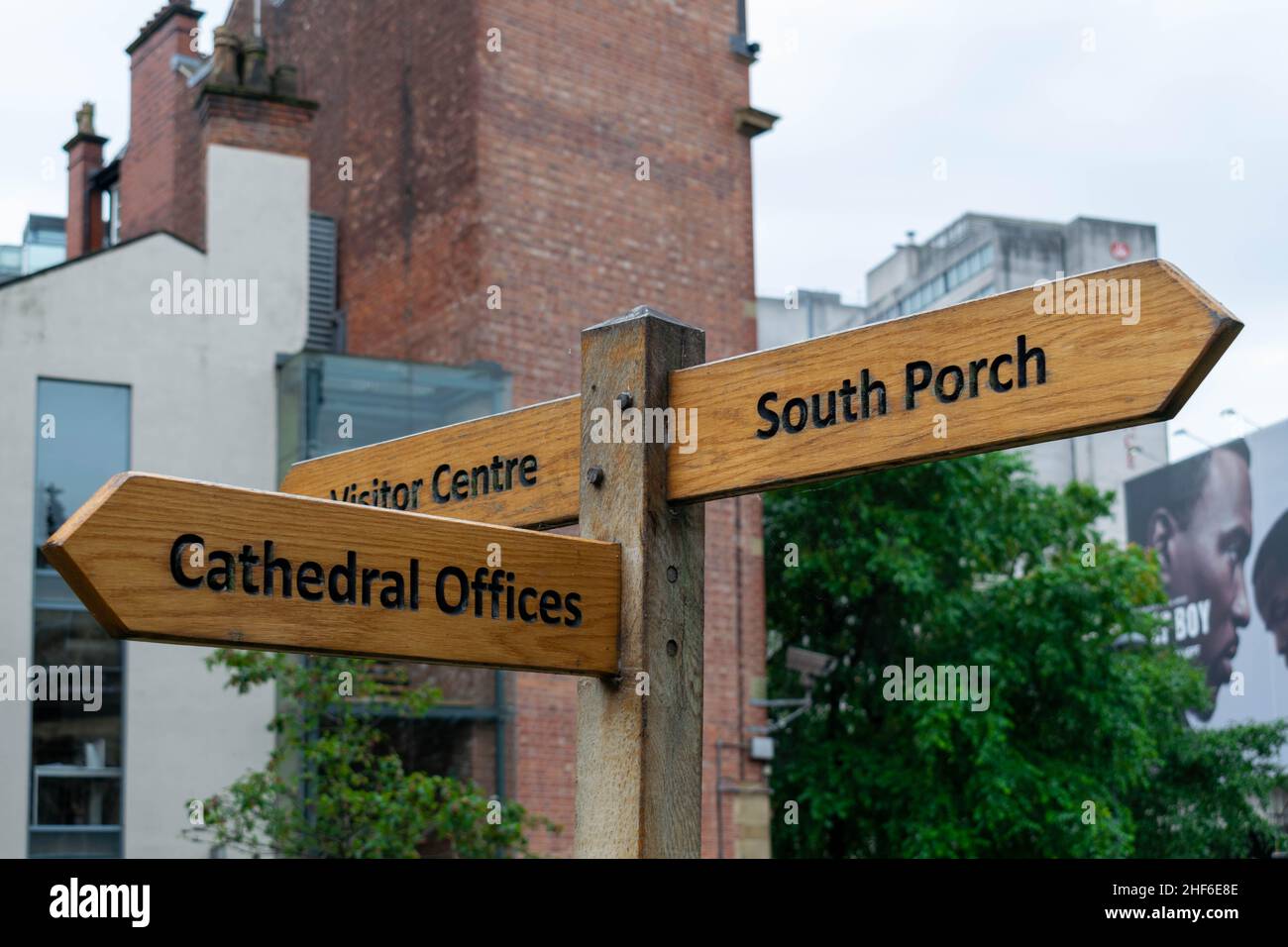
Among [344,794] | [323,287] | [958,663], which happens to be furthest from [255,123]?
[958,663]

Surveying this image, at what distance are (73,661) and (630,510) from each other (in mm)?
18454

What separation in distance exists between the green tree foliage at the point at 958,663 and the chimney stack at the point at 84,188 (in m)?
13.1

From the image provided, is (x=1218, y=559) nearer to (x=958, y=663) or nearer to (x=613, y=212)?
(x=958, y=663)

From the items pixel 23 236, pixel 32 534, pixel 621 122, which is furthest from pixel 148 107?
pixel 23 236

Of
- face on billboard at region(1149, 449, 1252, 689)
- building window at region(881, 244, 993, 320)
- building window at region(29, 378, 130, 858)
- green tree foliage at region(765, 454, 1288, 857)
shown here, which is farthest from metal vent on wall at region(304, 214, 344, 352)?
building window at region(881, 244, 993, 320)

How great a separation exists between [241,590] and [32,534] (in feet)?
61.6

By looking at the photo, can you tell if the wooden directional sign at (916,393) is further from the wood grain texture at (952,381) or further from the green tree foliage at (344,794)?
the green tree foliage at (344,794)

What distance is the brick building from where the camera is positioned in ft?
77.0

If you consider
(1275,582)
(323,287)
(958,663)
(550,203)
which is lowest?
(958,663)

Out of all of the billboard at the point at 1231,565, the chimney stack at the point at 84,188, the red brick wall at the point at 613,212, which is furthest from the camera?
the billboard at the point at 1231,565

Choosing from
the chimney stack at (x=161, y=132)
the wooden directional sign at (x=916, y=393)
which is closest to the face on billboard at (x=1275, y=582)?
the chimney stack at (x=161, y=132)

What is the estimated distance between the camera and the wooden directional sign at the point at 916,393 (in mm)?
2998

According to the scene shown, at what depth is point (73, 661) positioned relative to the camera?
20.8 metres

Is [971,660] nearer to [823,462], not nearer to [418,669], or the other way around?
[418,669]
